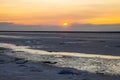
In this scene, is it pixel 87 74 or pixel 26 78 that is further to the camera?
pixel 87 74

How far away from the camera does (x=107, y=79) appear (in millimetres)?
16469

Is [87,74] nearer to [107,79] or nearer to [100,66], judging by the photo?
[107,79]

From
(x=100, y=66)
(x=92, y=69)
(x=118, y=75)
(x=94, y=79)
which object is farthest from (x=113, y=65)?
(x=94, y=79)

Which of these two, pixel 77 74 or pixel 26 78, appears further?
pixel 77 74

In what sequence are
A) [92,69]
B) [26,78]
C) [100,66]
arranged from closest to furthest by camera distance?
1. [26,78]
2. [92,69]
3. [100,66]

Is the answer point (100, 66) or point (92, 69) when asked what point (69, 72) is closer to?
point (92, 69)

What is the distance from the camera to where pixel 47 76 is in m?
16.5

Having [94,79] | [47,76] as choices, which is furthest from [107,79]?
[47,76]

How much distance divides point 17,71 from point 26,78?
2.54 metres

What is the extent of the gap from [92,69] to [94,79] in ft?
12.5

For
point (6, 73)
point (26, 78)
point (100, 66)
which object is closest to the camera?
point (26, 78)

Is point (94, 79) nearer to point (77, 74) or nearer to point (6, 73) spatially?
point (77, 74)

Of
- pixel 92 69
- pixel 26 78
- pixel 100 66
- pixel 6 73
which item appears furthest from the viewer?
pixel 100 66

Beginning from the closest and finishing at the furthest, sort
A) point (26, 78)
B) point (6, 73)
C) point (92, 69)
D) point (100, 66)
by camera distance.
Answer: point (26, 78) < point (6, 73) < point (92, 69) < point (100, 66)
